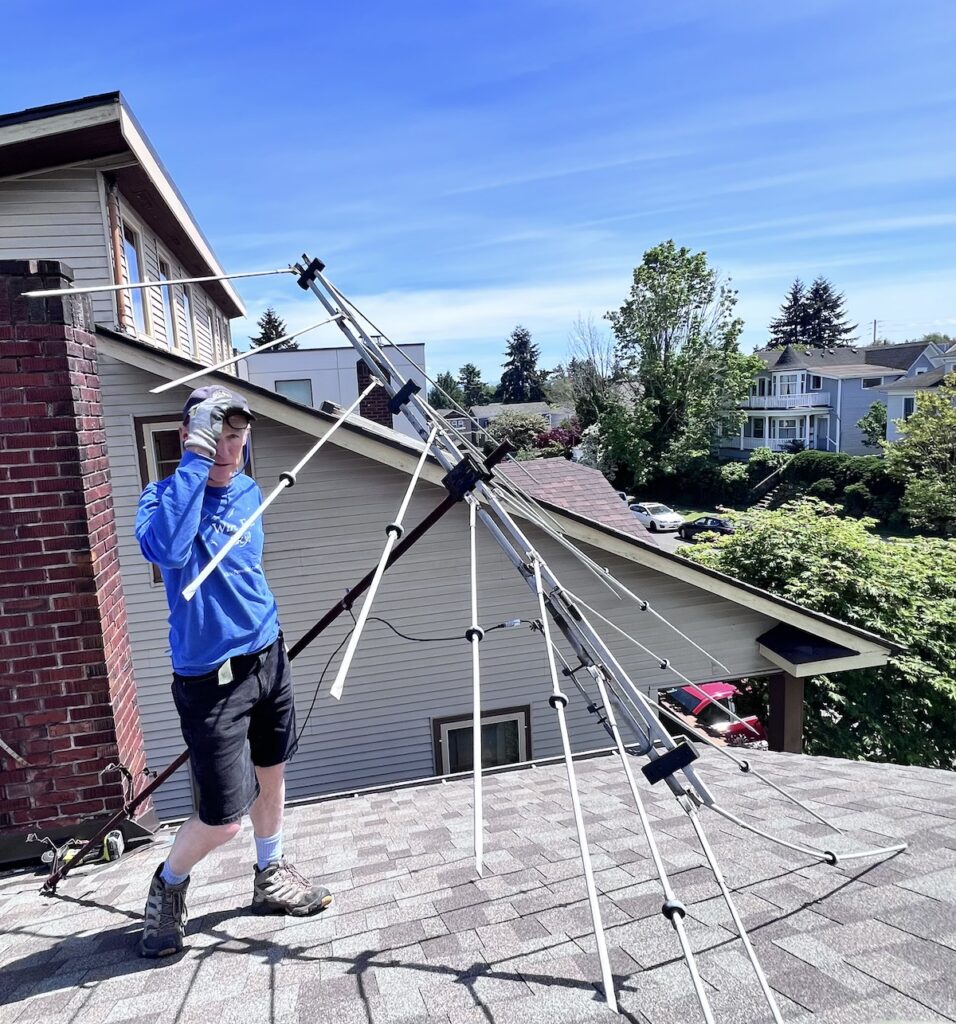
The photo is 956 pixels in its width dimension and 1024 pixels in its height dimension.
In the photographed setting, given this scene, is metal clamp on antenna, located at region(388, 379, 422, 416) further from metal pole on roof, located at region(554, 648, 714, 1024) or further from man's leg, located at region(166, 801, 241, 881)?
man's leg, located at region(166, 801, 241, 881)

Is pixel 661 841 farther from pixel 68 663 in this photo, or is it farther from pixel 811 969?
pixel 68 663

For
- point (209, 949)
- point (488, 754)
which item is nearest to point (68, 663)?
point (209, 949)

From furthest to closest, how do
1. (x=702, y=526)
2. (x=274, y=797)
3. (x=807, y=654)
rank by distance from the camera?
(x=702, y=526) < (x=807, y=654) < (x=274, y=797)

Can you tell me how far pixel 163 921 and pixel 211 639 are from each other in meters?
0.95

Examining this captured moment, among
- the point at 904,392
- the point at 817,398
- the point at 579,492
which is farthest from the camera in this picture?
the point at 817,398

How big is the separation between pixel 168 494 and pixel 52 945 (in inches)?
66.9

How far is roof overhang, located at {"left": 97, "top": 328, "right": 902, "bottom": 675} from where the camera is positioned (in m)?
6.39

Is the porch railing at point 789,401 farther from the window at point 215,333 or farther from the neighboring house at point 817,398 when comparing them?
the window at point 215,333

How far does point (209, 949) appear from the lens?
90.7 inches

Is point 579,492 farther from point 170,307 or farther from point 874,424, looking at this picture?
point 874,424

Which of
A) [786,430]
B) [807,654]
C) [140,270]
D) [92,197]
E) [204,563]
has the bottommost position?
[807,654]

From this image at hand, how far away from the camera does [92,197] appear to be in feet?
25.4

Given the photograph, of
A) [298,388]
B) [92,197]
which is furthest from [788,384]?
[92,197]

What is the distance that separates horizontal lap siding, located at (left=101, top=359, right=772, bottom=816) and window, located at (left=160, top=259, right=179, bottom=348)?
4.02 m
